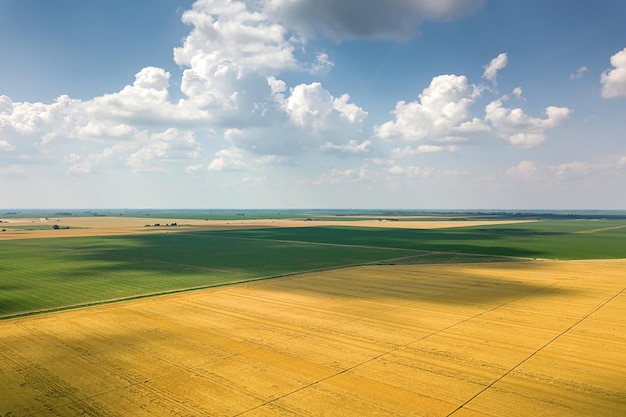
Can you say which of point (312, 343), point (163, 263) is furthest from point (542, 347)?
point (163, 263)

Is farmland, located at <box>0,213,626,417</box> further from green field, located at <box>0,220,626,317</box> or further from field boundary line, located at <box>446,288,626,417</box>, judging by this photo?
green field, located at <box>0,220,626,317</box>

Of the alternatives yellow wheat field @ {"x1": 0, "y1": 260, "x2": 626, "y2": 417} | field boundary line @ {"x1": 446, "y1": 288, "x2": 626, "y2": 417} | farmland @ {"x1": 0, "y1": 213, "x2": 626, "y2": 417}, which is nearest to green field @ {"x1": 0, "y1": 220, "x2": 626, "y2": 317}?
farmland @ {"x1": 0, "y1": 213, "x2": 626, "y2": 417}

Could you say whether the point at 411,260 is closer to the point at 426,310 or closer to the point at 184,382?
the point at 426,310

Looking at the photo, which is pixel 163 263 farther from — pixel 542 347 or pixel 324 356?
pixel 542 347

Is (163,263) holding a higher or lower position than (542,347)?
higher

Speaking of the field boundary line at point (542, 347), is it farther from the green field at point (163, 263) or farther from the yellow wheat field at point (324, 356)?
the green field at point (163, 263)

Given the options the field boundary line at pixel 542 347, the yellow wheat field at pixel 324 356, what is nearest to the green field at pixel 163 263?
the yellow wheat field at pixel 324 356

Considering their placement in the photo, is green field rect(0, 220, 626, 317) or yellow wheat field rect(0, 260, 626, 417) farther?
green field rect(0, 220, 626, 317)
